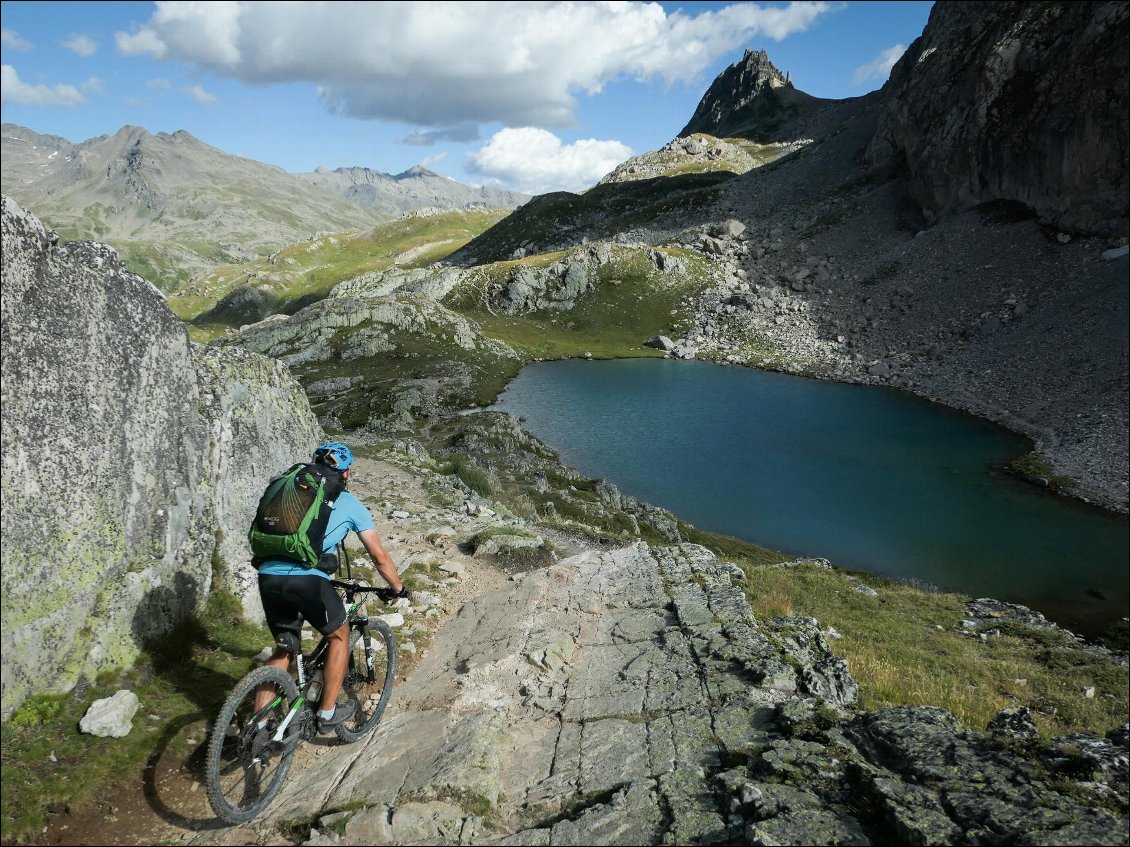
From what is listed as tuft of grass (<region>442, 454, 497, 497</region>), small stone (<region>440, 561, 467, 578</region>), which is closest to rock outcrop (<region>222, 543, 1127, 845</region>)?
small stone (<region>440, 561, 467, 578</region>)

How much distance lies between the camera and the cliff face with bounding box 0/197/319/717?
775cm

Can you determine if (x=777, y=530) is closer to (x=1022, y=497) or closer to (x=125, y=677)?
(x=1022, y=497)

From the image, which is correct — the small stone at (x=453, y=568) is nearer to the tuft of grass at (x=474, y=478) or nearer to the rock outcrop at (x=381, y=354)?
the tuft of grass at (x=474, y=478)

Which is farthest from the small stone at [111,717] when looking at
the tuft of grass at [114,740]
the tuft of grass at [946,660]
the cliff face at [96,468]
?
the tuft of grass at [946,660]

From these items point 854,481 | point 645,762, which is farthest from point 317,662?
point 854,481

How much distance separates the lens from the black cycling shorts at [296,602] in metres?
7.70

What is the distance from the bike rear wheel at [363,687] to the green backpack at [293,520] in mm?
2287

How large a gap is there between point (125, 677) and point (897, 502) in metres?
43.6

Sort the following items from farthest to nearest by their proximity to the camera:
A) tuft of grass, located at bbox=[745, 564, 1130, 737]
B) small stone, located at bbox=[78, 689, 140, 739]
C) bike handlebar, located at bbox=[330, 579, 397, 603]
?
tuft of grass, located at bbox=[745, 564, 1130, 737], bike handlebar, located at bbox=[330, 579, 397, 603], small stone, located at bbox=[78, 689, 140, 739]

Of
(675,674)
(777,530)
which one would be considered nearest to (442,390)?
(777,530)

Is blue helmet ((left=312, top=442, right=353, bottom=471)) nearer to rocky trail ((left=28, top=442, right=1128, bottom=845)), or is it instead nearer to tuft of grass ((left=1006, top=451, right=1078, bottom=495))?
rocky trail ((left=28, top=442, right=1128, bottom=845))

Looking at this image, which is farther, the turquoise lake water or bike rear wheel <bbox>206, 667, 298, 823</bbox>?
the turquoise lake water

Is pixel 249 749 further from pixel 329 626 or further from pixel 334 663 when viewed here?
pixel 329 626

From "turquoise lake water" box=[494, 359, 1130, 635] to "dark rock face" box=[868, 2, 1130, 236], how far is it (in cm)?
3809
